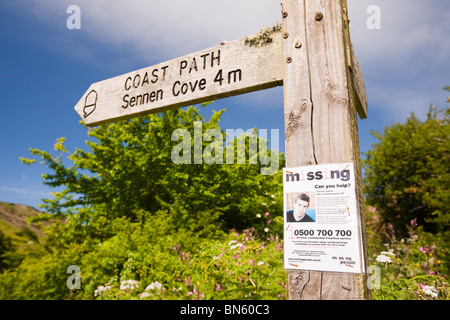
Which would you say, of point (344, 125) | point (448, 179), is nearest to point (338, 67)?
point (344, 125)

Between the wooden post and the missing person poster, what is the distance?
37 mm

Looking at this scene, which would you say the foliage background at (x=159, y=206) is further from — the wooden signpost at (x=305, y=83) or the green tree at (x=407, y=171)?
the wooden signpost at (x=305, y=83)

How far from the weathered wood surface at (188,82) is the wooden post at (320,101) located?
0.14 m

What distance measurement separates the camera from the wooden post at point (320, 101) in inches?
43.1

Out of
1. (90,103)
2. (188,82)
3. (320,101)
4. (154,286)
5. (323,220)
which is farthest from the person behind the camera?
(154,286)

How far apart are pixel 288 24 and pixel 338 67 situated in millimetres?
372

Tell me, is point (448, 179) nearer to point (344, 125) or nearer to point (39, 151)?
point (344, 125)

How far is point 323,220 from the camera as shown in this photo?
1101 mm

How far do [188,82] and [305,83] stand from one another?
0.75 m

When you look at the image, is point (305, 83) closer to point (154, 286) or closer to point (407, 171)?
point (154, 286)

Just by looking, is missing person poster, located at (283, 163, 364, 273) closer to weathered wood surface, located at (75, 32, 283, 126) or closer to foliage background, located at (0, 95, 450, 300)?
weathered wood surface, located at (75, 32, 283, 126)

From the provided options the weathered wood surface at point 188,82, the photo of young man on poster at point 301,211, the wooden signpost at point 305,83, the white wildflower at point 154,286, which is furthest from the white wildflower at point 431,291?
the white wildflower at point 154,286

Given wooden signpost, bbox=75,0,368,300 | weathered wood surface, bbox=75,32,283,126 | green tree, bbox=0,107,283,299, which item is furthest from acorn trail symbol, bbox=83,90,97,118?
green tree, bbox=0,107,283,299

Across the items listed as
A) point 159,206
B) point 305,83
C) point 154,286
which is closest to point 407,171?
point 159,206
